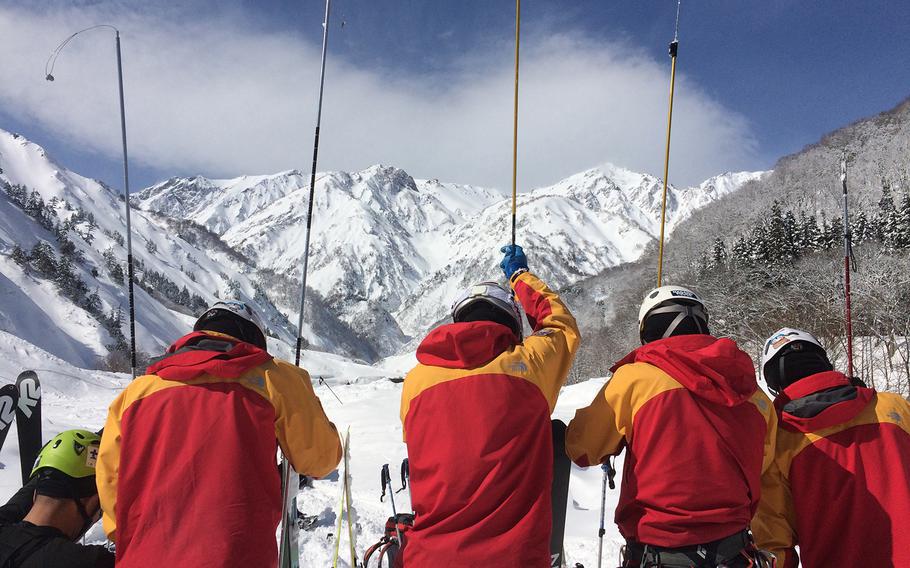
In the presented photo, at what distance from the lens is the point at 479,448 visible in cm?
242

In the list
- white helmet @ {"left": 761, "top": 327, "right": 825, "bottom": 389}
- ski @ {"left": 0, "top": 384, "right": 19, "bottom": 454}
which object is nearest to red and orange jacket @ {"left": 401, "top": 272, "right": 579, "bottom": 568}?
white helmet @ {"left": 761, "top": 327, "right": 825, "bottom": 389}

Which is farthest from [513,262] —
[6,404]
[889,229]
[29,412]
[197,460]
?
[889,229]

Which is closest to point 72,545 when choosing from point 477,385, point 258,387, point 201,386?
point 201,386

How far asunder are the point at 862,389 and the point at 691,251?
96761mm

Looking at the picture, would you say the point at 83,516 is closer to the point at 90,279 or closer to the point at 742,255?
the point at 742,255

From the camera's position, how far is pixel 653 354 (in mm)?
2641

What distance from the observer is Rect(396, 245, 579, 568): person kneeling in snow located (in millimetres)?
2375

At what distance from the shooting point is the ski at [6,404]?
5031mm

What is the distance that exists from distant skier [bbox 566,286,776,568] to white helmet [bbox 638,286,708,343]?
0.23 m

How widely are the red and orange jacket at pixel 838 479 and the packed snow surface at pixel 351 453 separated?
10.1 feet

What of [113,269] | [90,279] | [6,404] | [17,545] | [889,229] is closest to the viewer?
[17,545]

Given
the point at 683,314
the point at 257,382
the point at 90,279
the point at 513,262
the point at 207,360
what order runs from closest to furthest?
the point at 207,360 < the point at 257,382 < the point at 683,314 < the point at 513,262 < the point at 90,279

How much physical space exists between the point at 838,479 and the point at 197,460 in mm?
3111

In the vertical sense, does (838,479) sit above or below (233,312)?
below
